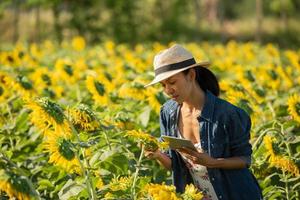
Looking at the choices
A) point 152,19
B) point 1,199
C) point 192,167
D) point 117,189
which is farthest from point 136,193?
point 152,19

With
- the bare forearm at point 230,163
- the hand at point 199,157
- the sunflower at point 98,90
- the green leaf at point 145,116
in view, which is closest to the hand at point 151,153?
the hand at point 199,157

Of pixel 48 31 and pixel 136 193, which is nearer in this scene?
pixel 136 193

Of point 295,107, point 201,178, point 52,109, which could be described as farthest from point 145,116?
point 52,109

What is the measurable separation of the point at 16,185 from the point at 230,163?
106cm

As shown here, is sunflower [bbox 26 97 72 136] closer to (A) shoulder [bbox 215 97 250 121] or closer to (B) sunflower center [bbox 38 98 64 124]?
(B) sunflower center [bbox 38 98 64 124]

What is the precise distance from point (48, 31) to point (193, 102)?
17.2 meters

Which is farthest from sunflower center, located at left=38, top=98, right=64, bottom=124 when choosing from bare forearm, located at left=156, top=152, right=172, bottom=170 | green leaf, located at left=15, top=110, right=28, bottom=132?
green leaf, located at left=15, top=110, right=28, bottom=132

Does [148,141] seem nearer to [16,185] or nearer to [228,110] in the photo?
[228,110]

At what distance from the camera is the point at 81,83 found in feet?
20.6

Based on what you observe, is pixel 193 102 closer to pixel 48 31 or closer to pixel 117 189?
pixel 117 189

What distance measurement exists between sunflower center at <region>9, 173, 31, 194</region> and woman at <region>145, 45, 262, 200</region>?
0.78 metres

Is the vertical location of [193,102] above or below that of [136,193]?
above

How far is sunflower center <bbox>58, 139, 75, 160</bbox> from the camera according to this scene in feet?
8.96

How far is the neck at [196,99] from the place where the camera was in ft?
9.98
